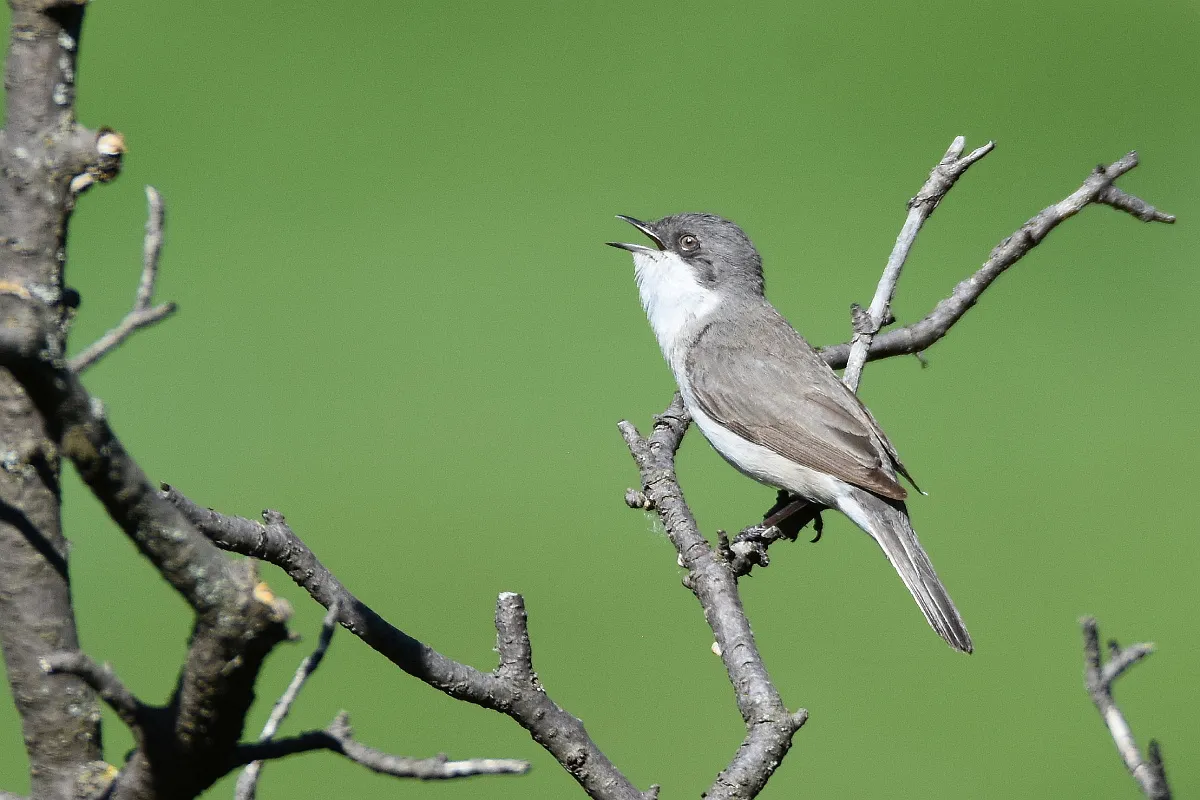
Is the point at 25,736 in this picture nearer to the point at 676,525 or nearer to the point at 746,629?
the point at 746,629

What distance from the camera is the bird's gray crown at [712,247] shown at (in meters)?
4.91

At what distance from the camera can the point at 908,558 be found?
389 centimetres

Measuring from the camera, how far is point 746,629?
104 inches

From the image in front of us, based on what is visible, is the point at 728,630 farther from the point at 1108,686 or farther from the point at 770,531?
the point at 770,531

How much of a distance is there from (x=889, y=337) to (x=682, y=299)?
3.89 feet

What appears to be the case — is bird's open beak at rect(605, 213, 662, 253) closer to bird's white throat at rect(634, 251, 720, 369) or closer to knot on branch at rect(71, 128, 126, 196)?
bird's white throat at rect(634, 251, 720, 369)

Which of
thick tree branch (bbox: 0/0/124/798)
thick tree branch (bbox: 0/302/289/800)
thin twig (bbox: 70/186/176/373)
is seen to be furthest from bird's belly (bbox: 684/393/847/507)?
Answer: thick tree branch (bbox: 0/302/289/800)

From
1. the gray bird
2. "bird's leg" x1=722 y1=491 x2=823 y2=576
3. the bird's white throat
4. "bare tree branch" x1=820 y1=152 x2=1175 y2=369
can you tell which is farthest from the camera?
the bird's white throat

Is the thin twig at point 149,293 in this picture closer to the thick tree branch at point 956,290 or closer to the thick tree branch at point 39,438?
the thick tree branch at point 39,438

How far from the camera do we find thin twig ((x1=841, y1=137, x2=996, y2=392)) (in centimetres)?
365

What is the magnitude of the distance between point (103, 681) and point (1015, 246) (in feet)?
10.4

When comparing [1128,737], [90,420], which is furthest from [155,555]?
[1128,737]

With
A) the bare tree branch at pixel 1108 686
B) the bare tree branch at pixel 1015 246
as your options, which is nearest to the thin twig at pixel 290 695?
the bare tree branch at pixel 1108 686

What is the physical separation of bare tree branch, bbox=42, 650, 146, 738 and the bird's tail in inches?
120
